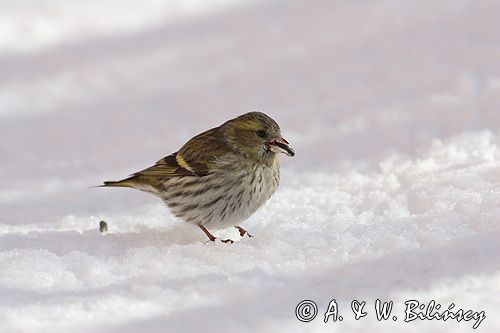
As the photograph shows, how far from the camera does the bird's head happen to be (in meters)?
5.30

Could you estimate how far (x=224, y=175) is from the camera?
16.9 feet

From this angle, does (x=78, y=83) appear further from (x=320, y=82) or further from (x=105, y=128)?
(x=320, y=82)

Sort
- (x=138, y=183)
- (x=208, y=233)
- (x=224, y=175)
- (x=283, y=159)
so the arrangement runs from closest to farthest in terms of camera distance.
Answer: (x=224, y=175) < (x=208, y=233) < (x=138, y=183) < (x=283, y=159)

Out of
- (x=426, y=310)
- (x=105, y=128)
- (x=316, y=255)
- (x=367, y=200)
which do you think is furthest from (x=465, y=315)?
(x=105, y=128)

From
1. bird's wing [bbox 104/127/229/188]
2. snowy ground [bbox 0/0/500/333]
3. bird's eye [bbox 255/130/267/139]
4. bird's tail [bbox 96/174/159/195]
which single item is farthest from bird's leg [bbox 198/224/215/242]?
bird's eye [bbox 255/130/267/139]

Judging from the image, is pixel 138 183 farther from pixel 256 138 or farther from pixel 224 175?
pixel 256 138

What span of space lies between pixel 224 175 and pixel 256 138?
1.11 feet

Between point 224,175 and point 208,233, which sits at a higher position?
point 224,175

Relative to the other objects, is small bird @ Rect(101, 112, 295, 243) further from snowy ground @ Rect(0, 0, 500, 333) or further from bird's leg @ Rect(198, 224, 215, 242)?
snowy ground @ Rect(0, 0, 500, 333)

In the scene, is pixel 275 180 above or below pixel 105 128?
below

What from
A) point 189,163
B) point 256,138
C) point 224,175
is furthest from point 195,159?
point 256,138

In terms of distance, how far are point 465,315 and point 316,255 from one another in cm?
98

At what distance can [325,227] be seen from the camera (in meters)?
5.17

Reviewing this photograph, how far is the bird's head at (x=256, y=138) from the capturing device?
5297 millimetres
